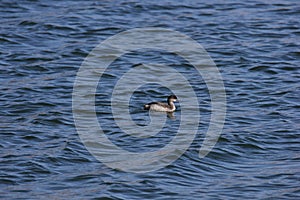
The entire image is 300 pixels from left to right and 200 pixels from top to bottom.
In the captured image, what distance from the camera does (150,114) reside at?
1419cm

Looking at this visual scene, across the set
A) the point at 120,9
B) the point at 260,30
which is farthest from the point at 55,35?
the point at 260,30

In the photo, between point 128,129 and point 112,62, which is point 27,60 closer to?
point 112,62

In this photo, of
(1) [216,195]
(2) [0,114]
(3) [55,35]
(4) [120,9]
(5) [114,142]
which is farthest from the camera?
(4) [120,9]

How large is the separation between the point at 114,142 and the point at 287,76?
16.8ft

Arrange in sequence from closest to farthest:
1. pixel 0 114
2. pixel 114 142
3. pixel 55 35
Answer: pixel 114 142 → pixel 0 114 → pixel 55 35

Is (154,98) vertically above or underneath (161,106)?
underneath

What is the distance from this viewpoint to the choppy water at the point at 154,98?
1102 centimetres

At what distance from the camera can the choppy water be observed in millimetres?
11023

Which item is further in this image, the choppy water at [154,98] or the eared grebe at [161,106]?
the eared grebe at [161,106]

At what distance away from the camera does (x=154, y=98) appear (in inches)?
603

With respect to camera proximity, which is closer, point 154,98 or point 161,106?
point 161,106

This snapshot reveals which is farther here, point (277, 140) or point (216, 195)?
point (277, 140)

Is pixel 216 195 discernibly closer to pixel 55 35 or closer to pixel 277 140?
pixel 277 140

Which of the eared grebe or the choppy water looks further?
the eared grebe
